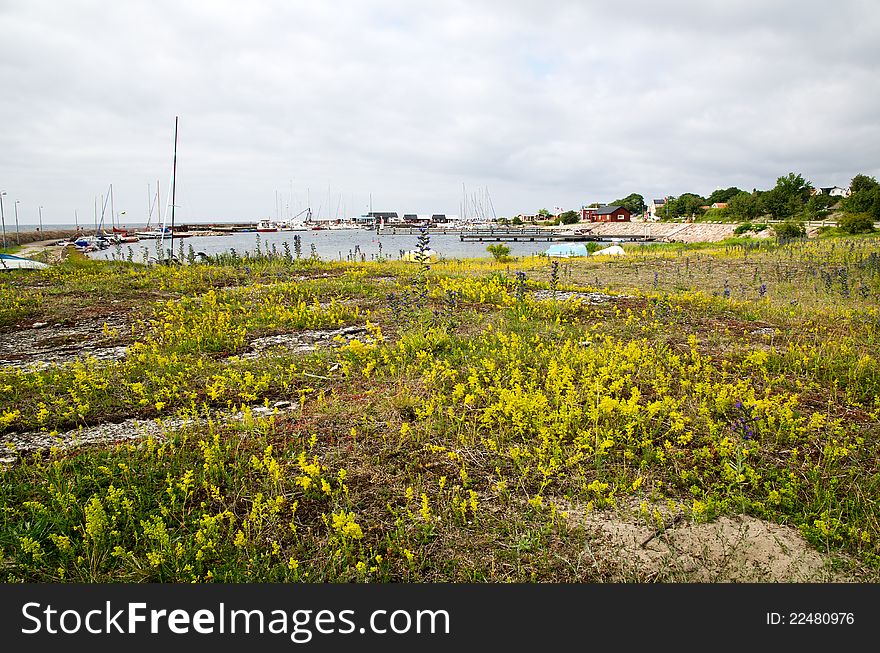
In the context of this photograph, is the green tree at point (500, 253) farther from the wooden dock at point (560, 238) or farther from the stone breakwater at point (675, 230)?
the wooden dock at point (560, 238)

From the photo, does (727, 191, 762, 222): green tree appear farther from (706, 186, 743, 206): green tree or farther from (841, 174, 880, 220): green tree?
(706, 186, 743, 206): green tree

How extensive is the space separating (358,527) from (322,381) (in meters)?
2.95

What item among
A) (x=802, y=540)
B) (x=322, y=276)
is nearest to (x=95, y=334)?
(x=322, y=276)

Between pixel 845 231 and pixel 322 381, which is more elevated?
pixel 845 231

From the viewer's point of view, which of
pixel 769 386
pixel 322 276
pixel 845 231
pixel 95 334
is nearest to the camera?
pixel 769 386

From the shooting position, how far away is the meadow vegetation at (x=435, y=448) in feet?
9.76

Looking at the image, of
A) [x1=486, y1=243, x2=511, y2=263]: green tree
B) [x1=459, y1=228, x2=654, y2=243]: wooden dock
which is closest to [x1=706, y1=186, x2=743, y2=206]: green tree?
[x1=459, y1=228, x2=654, y2=243]: wooden dock

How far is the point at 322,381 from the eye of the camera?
5.76 meters

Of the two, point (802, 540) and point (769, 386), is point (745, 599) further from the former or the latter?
point (769, 386)

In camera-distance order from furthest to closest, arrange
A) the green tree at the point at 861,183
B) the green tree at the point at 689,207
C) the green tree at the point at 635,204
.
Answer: the green tree at the point at 635,204 < the green tree at the point at 689,207 < the green tree at the point at 861,183

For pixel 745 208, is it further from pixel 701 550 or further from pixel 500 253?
pixel 701 550

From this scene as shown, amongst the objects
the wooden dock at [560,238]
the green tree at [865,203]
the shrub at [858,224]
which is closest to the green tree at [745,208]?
the green tree at [865,203]

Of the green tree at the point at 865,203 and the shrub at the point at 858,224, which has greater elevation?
the green tree at the point at 865,203

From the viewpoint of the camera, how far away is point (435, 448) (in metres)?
4.03
